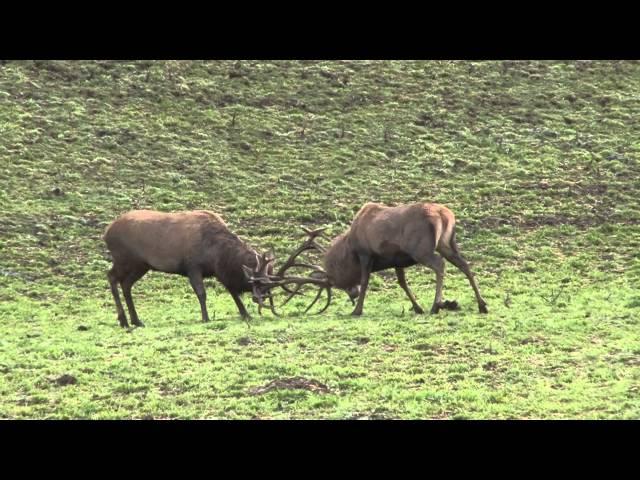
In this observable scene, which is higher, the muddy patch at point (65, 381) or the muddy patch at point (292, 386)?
the muddy patch at point (292, 386)

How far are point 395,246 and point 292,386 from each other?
5464mm

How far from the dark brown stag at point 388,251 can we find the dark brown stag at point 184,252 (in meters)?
0.38

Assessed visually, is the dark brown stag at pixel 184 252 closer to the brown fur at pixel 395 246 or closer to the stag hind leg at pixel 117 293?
the stag hind leg at pixel 117 293

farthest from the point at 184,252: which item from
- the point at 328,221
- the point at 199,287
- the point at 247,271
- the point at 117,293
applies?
the point at 328,221

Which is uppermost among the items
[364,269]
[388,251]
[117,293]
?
[388,251]

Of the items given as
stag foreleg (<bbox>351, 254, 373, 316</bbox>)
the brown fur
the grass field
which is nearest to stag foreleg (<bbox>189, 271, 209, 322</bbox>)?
the grass field

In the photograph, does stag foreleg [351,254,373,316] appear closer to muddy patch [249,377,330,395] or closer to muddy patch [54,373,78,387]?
muddy patch [249,377,330,395]

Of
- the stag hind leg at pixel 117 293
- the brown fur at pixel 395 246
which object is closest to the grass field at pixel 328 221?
the stag hind leg at pixel 117 293

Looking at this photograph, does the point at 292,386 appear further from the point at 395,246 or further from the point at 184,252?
the point at 184,252

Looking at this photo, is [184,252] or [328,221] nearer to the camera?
[184,252]

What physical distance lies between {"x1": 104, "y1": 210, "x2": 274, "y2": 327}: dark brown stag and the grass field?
0.71 m

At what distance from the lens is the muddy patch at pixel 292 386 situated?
1102 cm

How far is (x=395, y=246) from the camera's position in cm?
1619

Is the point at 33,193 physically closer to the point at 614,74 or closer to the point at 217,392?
the point at 217,392
